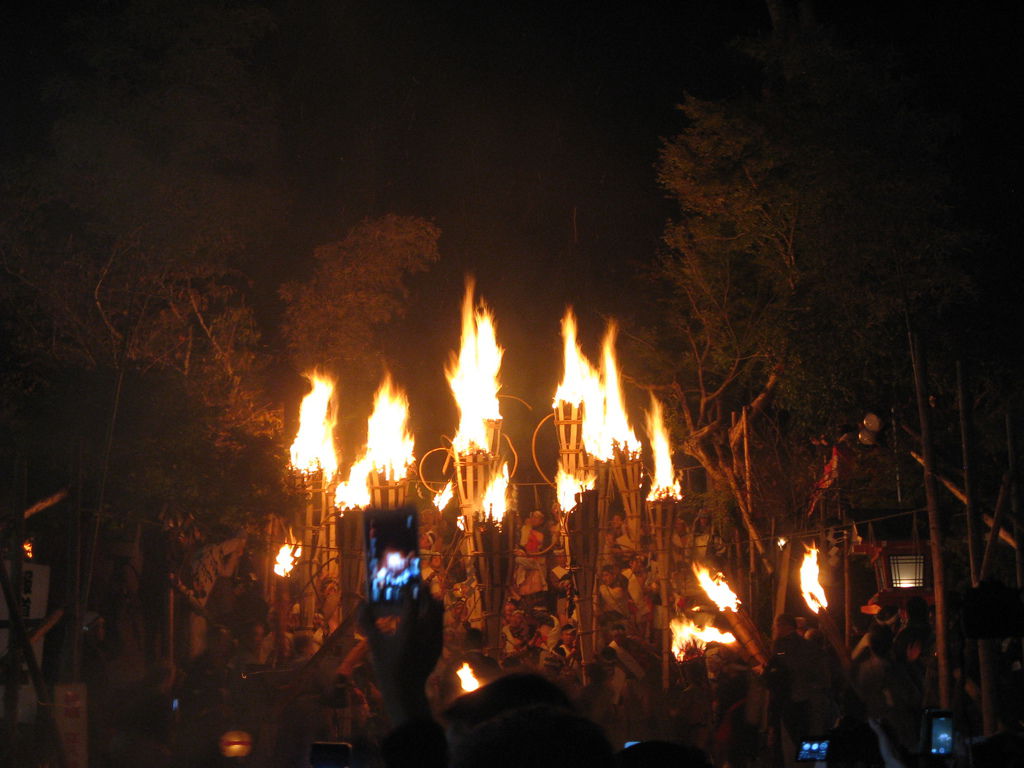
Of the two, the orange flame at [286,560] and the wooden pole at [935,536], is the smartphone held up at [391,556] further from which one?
the orange flame at [286,560]

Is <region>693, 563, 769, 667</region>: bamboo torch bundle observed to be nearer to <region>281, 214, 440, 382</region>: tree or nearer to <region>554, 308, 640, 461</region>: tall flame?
<region>554, 308, 640, 461</region>: tall flame

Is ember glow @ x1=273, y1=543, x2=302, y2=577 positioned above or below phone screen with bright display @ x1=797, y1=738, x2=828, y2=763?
above

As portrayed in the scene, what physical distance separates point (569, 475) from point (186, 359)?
31.5 feet

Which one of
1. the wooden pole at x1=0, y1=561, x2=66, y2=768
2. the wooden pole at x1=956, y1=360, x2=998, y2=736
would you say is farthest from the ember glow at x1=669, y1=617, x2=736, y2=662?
the wooden pole at x1=0, y1=561, x2=66, y2=768

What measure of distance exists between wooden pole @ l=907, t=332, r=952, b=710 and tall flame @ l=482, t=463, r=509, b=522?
4.12 metres

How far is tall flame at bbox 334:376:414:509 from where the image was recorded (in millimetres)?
12219

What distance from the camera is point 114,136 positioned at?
2067 centimetres

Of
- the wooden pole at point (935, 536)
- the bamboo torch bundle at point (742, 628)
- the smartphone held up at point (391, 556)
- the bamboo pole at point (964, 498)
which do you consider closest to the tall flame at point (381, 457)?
the bamboo torch bundle at point (742, 628)

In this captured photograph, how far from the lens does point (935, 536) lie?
1088 centimetres

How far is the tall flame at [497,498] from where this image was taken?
11.3 m

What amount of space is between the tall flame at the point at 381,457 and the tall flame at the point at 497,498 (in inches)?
44.1

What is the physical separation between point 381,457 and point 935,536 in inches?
224

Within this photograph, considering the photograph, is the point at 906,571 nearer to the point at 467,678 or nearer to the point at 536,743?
the point at 467,678

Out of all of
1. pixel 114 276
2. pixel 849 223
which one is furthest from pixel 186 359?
pixel 849 223
